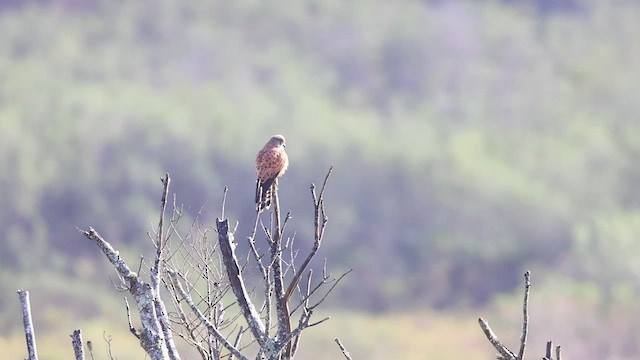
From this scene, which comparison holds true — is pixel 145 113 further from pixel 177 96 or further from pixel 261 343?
pixel 261 343

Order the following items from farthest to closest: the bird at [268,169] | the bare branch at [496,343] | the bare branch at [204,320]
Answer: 1. the bird at [268,169]
2. the bare branch at [204,320]
3. the bare branch at [496,343]

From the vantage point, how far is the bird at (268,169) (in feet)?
26.6

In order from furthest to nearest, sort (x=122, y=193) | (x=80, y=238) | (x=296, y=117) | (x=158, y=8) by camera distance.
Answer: (x=158, y=8)
(x=296, y=117)
(x=122, y=193)
(x=80, y=238)

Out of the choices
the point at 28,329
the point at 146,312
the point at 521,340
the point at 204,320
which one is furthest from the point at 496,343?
the point at 28,329

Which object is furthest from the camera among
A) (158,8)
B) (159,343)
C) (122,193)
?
(158,8)

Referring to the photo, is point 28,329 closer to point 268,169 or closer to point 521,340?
point 521,340

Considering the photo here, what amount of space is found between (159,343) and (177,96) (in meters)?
41.5

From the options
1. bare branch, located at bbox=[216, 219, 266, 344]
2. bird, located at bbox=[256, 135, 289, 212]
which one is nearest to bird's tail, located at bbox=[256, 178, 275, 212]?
bird, located at bbox=[256, 135, 289, 212]

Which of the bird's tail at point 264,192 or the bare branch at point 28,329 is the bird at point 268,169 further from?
the bare branch at point 28,329

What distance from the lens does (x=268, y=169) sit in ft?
27.8

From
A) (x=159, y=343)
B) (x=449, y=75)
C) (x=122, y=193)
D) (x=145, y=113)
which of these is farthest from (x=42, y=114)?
(x=159, y=343)

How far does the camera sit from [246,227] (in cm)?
3497

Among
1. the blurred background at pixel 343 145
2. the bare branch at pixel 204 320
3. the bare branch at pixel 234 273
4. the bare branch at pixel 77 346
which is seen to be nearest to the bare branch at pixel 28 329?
the bare branch at pixel 77 346

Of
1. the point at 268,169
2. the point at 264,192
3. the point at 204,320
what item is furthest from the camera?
the point at 268,169
